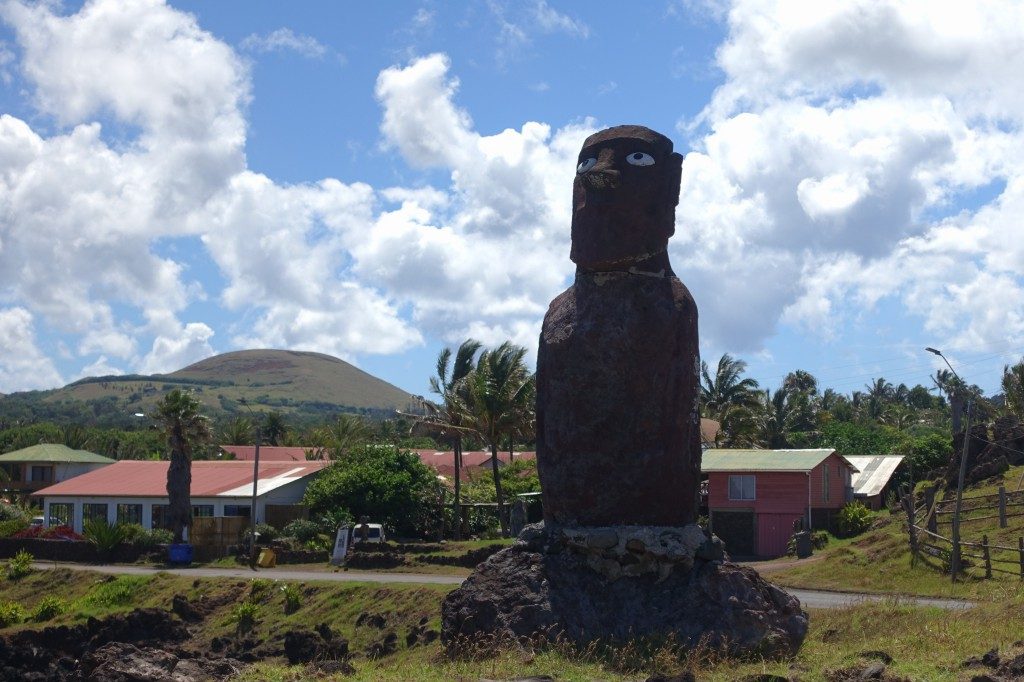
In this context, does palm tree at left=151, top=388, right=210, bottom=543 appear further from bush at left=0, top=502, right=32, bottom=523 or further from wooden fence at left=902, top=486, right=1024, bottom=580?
wooden fence at left=902, top=486, right=1024, bottom=580

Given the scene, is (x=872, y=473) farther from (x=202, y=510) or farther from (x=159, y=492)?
(x=159, y=492)

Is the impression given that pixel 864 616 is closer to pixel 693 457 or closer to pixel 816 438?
pixel 693 457

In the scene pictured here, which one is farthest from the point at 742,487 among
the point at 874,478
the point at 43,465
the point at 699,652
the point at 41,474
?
the point at 41,474

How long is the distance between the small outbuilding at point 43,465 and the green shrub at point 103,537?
100 feet

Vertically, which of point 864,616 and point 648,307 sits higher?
point 648,307

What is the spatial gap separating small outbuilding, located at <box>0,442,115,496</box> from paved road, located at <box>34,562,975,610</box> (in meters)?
31.6

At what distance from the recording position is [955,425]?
53969 millimetres

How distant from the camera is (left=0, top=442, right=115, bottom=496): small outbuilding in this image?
73062 millimetres

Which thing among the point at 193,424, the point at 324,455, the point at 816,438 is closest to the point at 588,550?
the point at 193,424

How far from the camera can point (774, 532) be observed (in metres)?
42.9

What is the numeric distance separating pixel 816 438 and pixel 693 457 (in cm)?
5965

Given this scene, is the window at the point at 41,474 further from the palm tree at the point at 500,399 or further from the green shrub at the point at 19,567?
the palm tree at the point at 500,399

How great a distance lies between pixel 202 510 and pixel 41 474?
3034 centimetres

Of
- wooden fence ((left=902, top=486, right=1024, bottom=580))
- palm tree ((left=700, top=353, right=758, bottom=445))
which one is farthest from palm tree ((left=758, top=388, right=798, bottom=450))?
wooden fence ((left=902, top=486, right=1024, bottom=580))
